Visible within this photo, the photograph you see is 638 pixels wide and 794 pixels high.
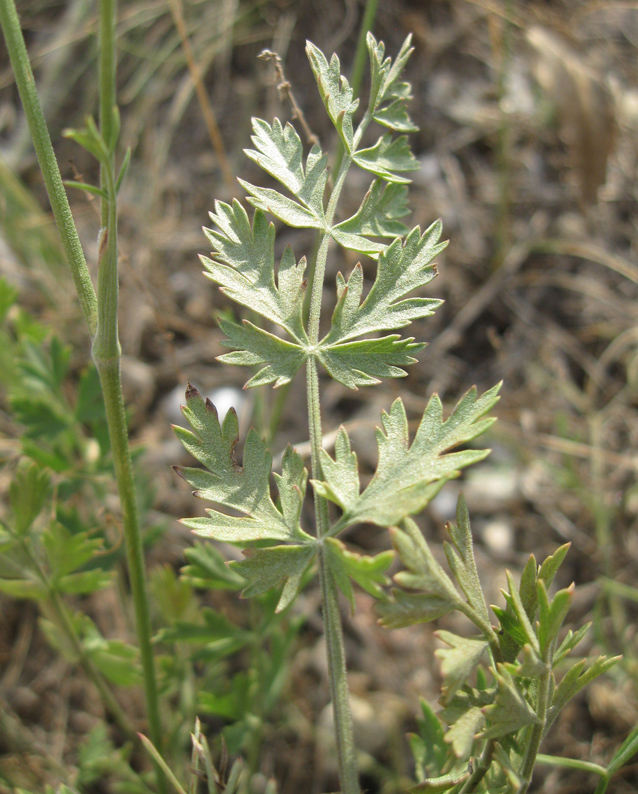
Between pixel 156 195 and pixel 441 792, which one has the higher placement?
pixel 156 195

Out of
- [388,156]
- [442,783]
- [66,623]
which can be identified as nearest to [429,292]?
[388,156]

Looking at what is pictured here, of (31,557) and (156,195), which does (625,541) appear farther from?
(156,195)

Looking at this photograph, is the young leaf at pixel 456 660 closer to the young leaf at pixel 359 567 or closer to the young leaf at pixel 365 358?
the young leaf at pixel 359 567

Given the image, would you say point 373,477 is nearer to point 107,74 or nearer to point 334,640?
point 334,640

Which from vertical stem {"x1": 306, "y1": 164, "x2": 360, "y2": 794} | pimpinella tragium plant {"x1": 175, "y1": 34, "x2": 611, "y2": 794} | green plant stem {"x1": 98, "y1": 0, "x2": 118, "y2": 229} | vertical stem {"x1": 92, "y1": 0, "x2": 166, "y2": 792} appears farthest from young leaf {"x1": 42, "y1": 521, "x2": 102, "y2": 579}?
green plant stem {"x1": 98, "y1": 0, "x2": 118, "y2": 229}

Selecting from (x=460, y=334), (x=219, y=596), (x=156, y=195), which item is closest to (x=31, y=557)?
(x=219, y=596)

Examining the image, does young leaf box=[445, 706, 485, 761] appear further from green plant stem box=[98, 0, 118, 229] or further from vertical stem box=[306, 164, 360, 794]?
green plant stem box=[98, 0, 118, 229]
